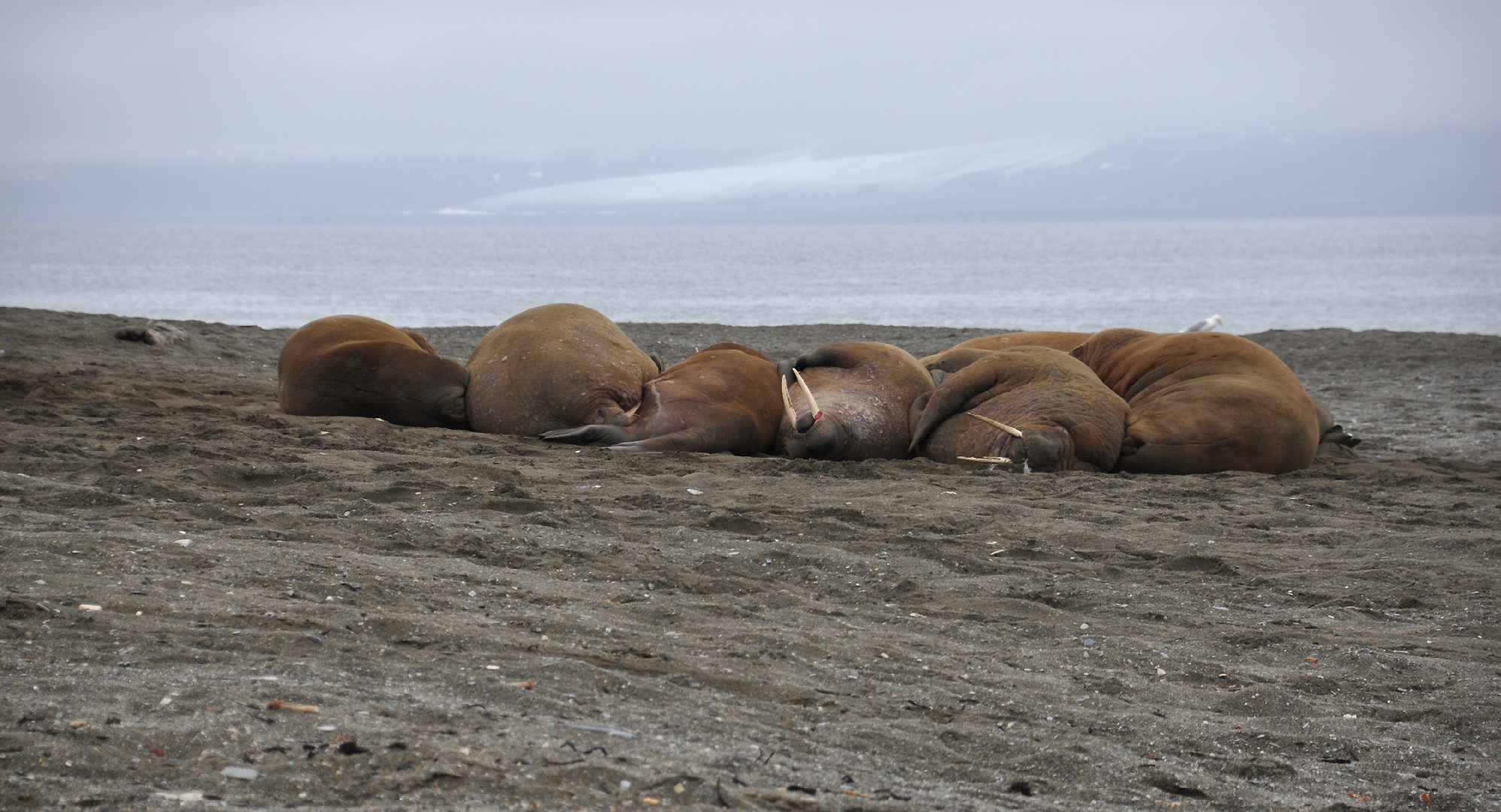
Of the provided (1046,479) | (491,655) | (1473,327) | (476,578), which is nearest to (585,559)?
(476,578)

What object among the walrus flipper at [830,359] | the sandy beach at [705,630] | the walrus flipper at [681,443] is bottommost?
the sandy beach at [705,630]

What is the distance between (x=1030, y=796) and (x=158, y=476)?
4.81 metres

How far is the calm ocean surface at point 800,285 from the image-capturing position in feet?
110

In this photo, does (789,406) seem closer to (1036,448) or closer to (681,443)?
(681,443)

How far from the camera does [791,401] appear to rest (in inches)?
354

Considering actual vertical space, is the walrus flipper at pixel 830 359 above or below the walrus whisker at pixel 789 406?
above

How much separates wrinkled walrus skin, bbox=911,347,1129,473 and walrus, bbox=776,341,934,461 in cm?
19

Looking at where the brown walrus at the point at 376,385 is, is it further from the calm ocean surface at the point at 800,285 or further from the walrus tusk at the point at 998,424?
the calm ocean surface at the point at 800,285

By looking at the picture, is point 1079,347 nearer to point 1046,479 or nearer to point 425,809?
→ point 1046,479

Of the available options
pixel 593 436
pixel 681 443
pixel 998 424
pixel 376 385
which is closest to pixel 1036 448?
pixel 998 424

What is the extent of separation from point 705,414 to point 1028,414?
7.64 ft

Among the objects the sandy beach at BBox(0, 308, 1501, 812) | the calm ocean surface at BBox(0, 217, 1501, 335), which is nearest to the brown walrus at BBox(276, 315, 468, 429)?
the sandy beach at BBox(0, 308, 1501, 812)

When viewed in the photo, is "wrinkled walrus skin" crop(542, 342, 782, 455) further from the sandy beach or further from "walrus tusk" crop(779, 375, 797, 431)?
the sandy beach

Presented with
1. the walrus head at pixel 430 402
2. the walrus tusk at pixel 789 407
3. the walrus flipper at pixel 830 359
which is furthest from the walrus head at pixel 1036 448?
the walrus head at pixel 430 402
